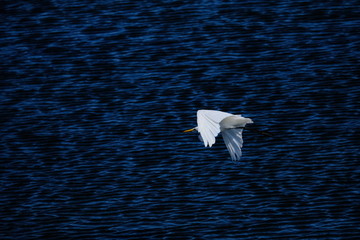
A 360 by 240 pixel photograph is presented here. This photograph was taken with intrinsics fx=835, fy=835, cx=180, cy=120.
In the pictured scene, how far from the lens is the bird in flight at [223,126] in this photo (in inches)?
333

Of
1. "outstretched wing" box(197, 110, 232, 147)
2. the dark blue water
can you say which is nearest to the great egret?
"outstretched wing" box(197, 110, 232, 147)

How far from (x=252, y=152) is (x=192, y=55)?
14.0 ft

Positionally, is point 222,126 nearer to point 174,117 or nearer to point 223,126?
point 223,126

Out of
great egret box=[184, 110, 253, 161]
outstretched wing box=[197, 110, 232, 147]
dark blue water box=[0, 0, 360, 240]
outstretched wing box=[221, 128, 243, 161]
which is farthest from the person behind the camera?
dark blue water box=[0, 0, 360, 240]

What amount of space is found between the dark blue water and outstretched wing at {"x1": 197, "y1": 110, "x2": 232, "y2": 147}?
3392 mm

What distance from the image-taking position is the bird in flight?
27.7ft

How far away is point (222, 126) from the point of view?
9172 mm

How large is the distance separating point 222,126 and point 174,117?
5849 mm

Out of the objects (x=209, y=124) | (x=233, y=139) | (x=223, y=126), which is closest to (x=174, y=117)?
(x=233, y=139)

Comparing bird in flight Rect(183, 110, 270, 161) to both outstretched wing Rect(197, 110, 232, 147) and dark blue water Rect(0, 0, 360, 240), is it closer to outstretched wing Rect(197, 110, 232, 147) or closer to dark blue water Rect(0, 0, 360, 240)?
outstretched wing Rect(197, 110, 232, 147)

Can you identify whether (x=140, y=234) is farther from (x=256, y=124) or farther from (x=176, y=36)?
(x=176, y=36)

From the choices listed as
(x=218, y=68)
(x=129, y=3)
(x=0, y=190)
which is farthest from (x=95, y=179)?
(x=129, y=3)

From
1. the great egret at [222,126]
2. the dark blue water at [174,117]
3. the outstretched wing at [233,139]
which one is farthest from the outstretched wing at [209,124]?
the dark blue water at [174,117]

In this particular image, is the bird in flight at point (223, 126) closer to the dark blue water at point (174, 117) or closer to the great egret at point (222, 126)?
the great egret at point (222, 126)
